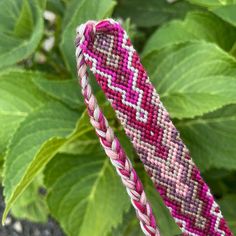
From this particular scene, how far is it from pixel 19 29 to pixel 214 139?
0.95 feet

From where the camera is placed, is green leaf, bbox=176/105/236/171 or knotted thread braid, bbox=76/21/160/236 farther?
green leaf, bbox=176/105/236/171

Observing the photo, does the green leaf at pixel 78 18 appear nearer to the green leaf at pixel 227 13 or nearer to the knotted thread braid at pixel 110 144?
the green leaf at pixel 227 13

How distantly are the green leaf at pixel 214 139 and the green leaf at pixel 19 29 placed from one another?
0.23 meters

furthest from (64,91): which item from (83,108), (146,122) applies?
(146,122)

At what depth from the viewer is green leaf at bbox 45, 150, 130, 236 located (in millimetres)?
775

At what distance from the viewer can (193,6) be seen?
0.97 meters

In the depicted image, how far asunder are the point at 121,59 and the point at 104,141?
63mm

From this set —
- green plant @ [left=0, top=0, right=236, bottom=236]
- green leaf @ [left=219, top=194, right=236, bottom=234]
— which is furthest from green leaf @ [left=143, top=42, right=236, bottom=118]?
green leaf @ [left=219, top=194, right=236, bottom=234]

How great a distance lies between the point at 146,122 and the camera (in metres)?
0.48

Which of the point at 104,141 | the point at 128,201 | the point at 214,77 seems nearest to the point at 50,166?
the point at 128,201

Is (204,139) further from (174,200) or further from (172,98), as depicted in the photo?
(174,200)

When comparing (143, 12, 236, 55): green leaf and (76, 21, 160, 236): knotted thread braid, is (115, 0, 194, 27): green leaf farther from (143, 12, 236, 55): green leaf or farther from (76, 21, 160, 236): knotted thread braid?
(76, 21, 160, 236): knotted thread braid

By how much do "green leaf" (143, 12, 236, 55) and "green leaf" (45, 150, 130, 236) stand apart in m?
0.17

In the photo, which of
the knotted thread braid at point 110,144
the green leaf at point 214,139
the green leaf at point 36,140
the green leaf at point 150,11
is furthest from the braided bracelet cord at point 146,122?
the green leaf at point 150,11
